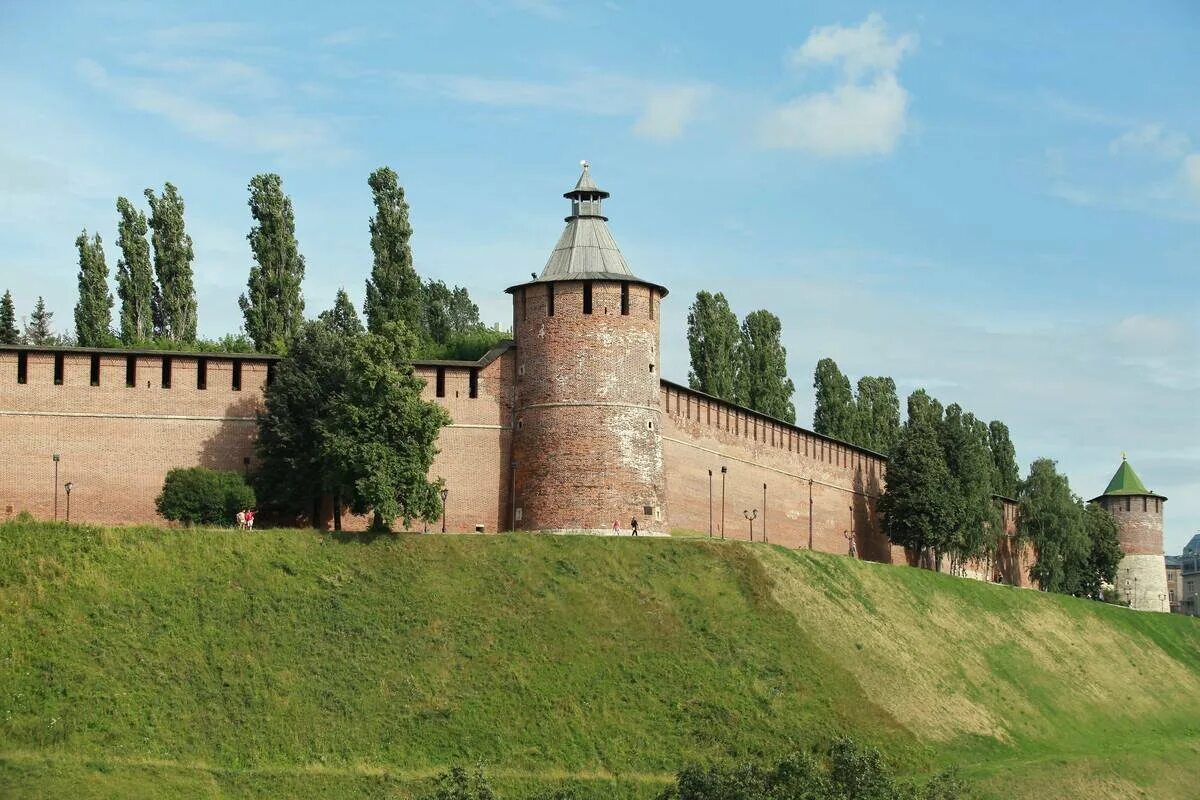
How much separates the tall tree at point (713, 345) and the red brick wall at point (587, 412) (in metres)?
17.2

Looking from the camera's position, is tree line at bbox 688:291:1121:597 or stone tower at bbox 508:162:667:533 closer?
stone tower at bbox 508:162:667:533

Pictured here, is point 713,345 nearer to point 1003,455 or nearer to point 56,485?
point 1003,455

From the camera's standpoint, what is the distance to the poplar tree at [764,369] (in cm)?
7481

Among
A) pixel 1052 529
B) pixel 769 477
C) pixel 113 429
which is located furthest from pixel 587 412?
pixel 1052 529

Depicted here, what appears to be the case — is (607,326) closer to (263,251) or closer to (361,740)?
(263,251)

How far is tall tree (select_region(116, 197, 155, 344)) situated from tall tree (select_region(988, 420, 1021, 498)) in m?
41.9

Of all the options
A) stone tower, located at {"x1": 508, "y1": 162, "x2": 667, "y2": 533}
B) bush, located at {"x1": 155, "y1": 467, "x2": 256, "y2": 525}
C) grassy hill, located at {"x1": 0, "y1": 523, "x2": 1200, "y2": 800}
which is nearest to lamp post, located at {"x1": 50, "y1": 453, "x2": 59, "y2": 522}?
bush, located at {"x1": 155, "y1": 467, "x2": 256, "y2": 525}

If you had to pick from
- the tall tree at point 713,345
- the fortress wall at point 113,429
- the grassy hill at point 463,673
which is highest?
the tall tree at point 713,345

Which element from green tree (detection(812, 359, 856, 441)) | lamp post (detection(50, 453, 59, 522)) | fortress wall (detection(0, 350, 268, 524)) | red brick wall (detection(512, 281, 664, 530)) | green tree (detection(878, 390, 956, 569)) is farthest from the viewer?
green tree (detection(812, 359, 856, 441))

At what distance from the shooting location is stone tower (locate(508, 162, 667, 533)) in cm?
5434

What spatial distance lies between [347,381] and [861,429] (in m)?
35.3

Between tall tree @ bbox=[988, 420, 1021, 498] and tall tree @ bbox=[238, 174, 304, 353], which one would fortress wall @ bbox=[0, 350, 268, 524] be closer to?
tall tree @ bbox=[238, 174, 304, 353]

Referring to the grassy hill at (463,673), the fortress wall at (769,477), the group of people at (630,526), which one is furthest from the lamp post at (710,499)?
the group of people at (630,526)

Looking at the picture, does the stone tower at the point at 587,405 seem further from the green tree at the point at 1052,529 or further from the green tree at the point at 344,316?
the green tree at the point at 1052,529
